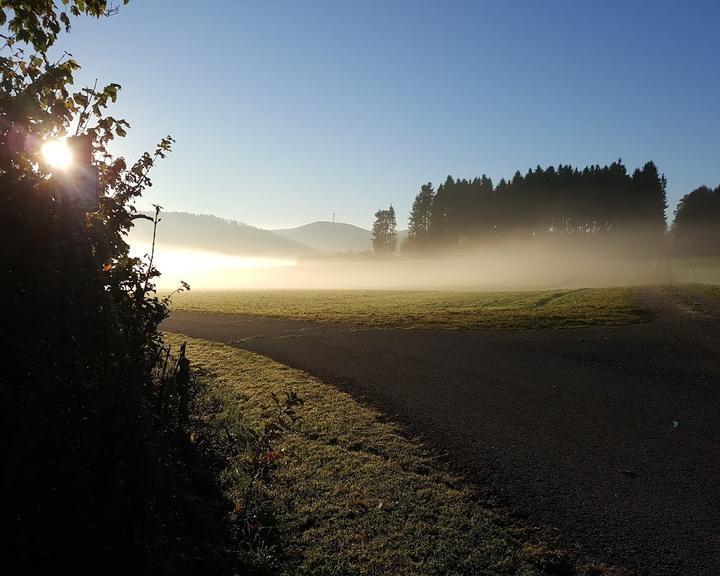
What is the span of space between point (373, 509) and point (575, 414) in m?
4.89

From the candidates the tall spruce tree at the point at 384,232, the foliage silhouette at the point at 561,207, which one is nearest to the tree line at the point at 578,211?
the foliage silhouette at the point at 561,207

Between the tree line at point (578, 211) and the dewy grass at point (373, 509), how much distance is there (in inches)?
3360

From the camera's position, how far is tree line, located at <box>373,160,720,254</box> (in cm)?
8200

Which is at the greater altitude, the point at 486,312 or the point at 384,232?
the point at 384,232

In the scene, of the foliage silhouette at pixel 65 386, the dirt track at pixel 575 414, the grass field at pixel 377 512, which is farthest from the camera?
the dirt track at pixel 575 414

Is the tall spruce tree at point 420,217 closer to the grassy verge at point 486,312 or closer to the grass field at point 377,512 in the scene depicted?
the grassy verge at point 486,312

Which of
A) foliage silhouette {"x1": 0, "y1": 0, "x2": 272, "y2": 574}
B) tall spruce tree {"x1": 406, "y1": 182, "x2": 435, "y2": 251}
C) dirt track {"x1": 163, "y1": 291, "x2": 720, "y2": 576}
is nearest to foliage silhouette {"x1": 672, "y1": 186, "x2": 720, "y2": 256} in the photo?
tall spruce tree {"x1": 406, "y1": 182, "x2": 435, "y2": 251}

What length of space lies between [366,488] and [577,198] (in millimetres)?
93485

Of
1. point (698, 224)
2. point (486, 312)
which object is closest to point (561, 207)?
point (698, 224)

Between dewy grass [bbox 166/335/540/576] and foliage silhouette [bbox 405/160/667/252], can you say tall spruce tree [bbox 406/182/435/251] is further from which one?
dewy grass [bbox 166/335/540/576]

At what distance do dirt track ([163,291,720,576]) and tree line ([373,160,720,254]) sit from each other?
74332 mm

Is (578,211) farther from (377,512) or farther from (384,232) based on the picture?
(377,512)

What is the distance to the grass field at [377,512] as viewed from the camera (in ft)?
12.9

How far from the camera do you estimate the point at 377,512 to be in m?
4.70
